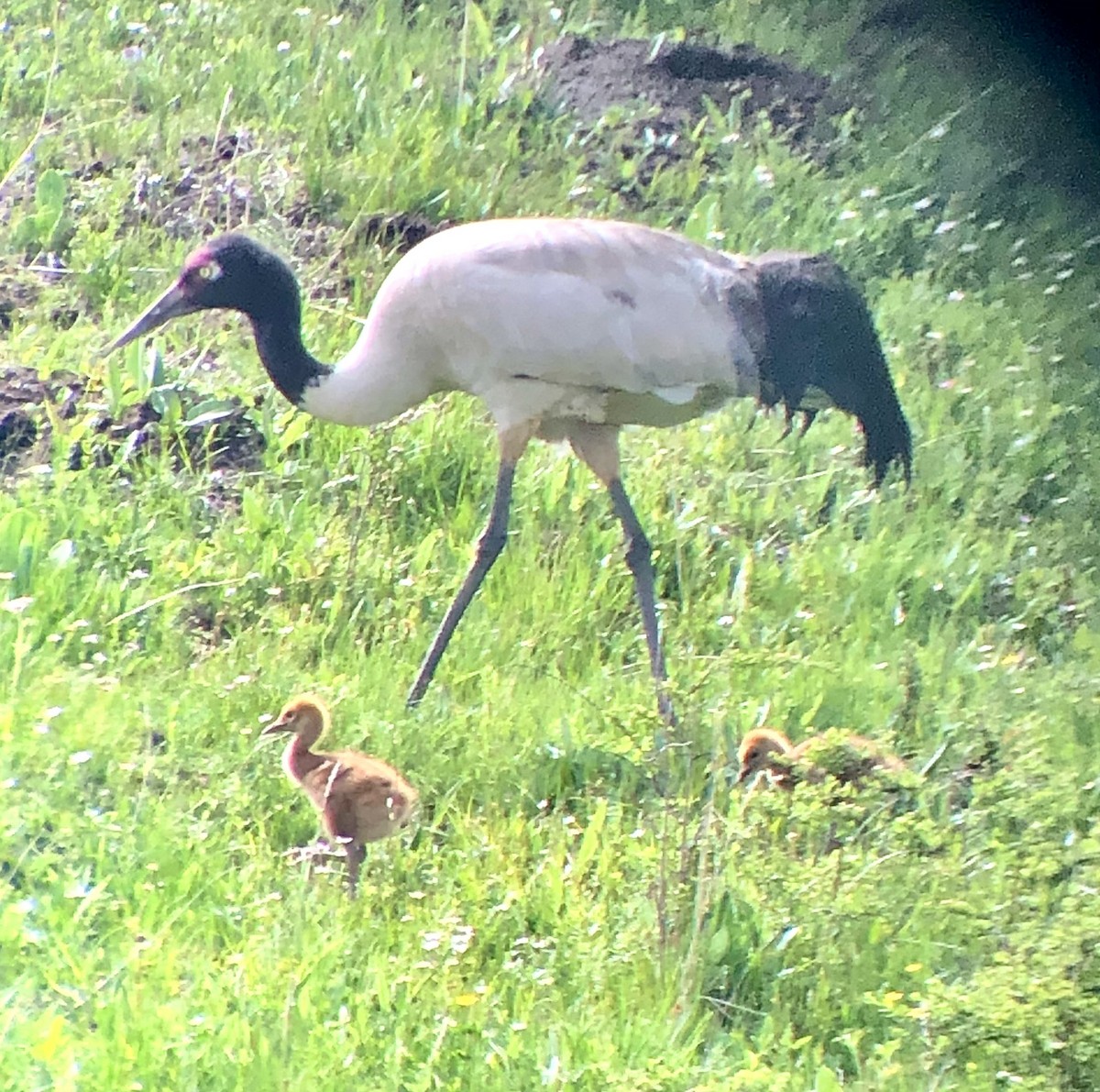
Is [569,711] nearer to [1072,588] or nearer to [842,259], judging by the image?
[1072,588]

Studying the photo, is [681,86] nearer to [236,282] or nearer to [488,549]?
[488,549]

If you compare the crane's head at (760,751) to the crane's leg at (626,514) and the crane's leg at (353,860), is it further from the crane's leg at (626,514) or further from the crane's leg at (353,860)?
the crane's leg at (353,860)

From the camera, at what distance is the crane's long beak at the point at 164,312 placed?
3945 millimetres

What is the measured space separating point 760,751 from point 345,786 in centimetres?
94

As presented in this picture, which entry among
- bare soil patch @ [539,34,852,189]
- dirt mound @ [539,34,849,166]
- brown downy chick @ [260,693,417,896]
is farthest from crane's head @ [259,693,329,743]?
dirt mound @ [539,34,849,166]

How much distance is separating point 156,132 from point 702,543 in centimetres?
225

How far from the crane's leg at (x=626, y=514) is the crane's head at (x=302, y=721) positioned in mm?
937

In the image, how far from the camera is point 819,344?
4234 mm

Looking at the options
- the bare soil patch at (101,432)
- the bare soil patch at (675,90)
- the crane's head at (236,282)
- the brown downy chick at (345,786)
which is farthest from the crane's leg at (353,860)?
the bare soil patch at (675,90)

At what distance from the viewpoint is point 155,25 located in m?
5.98

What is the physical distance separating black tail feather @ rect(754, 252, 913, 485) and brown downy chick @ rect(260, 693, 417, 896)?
1.41m

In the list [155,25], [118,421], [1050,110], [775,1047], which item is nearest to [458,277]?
[118,421]

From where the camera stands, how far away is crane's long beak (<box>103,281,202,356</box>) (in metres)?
3.95

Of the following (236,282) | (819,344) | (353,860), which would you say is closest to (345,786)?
(353,860)
